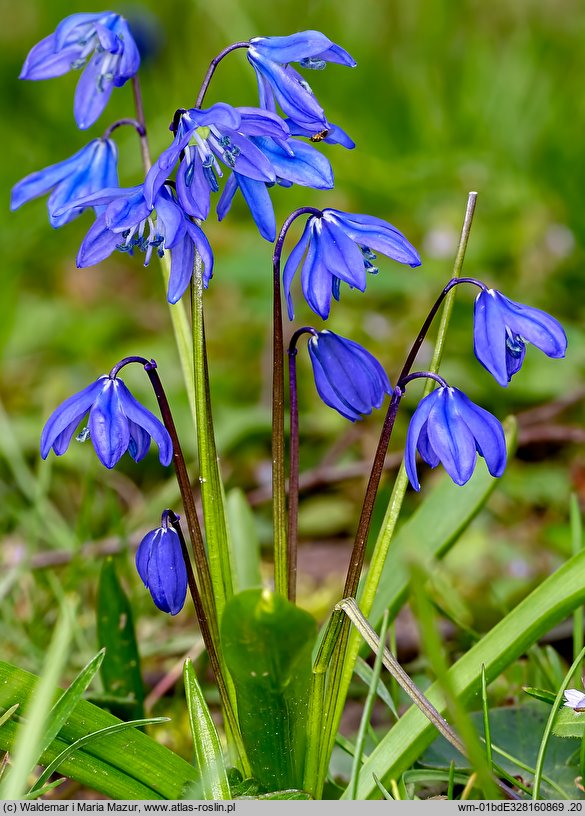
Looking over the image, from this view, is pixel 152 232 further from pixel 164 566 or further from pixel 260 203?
pixel 164 566

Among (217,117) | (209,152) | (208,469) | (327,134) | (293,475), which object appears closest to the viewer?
(217,117)

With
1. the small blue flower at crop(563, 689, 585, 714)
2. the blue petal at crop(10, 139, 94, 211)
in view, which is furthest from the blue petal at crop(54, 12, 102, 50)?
the small blue flower at crop(563, 689, 585, 714)

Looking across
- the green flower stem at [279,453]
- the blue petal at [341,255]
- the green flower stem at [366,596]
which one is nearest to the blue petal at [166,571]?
the green flower stem at [279,453]

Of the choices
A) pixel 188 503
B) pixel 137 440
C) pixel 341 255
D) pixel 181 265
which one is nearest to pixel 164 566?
pixel 188 503

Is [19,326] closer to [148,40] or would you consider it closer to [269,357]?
[269,357]

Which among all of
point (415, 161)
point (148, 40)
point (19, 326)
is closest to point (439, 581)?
point (19, 326)

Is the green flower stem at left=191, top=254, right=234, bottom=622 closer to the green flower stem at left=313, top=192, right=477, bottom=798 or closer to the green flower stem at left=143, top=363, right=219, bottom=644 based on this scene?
the green flower stem at left=143, top=363, right=219, bottom=644
